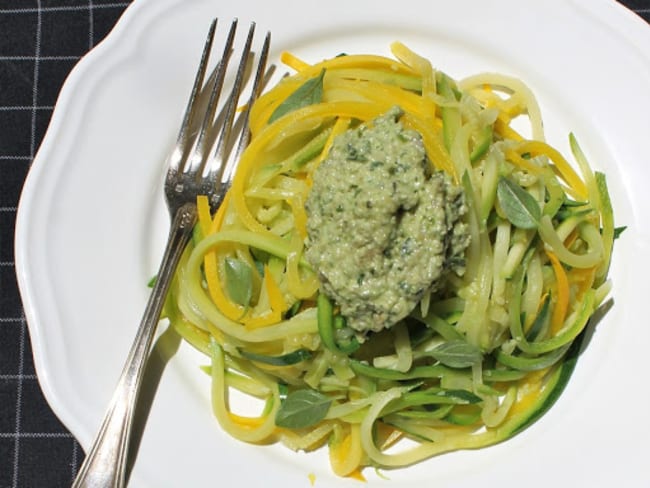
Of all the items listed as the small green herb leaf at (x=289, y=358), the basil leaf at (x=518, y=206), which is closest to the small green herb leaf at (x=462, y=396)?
the small green herb leaf at (x=289, y=358)

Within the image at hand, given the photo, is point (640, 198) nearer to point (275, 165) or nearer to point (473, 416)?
point (473, 416)

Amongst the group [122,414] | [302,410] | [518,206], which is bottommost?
[122,414]

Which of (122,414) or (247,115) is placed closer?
(122,414)

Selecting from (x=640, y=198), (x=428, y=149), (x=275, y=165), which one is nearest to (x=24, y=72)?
(x=275, y=165)

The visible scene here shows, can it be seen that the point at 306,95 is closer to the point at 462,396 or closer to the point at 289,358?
the point at 289,358

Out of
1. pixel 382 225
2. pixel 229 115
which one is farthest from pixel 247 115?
pixel 382 225

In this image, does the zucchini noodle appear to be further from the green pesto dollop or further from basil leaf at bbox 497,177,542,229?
the green pesto dollop

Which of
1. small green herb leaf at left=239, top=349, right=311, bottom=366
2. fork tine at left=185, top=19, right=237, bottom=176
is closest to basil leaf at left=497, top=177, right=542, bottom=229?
small green herb leaf at left=239, top=349, right=311, bottom=366
